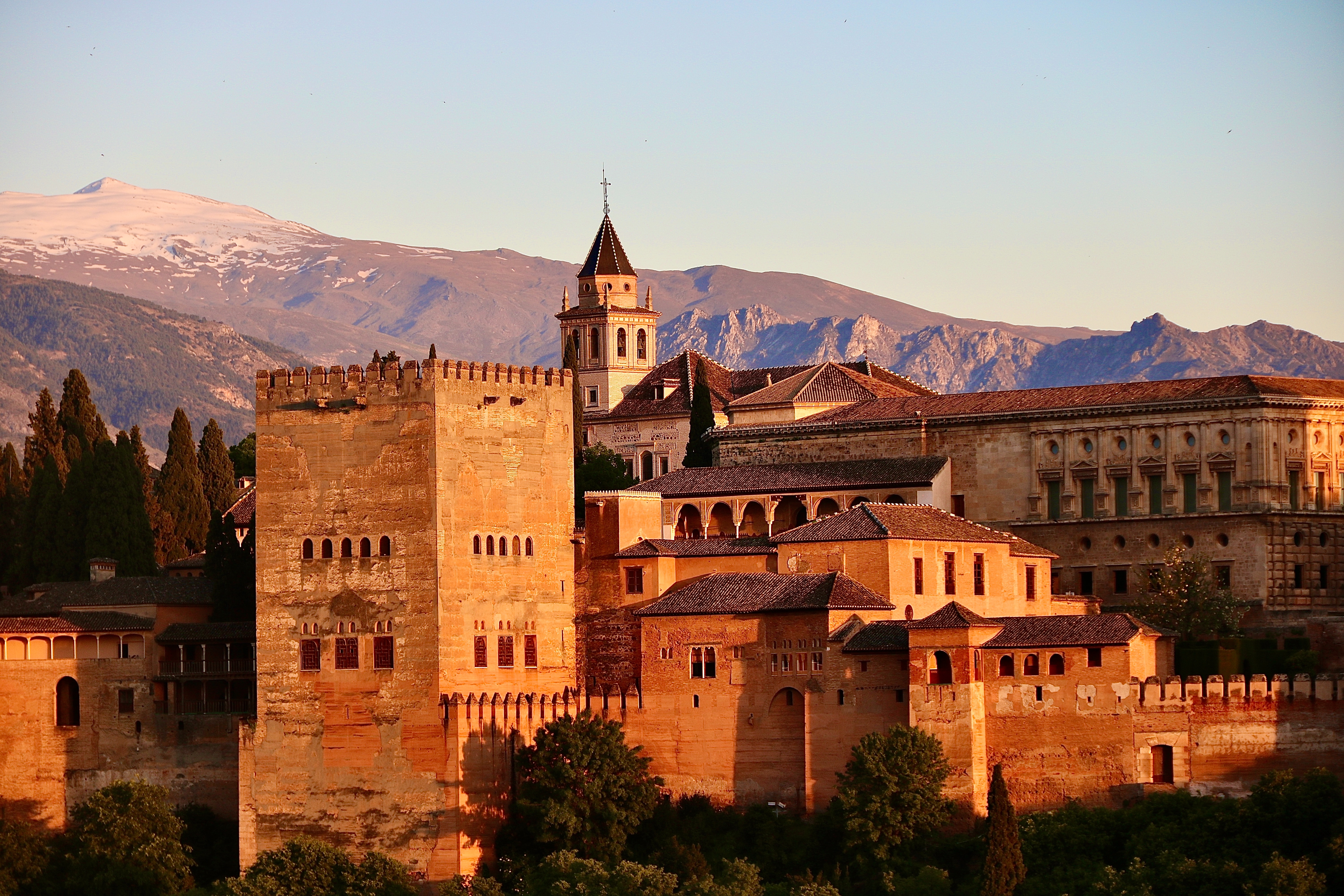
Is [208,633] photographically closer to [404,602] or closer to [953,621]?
[404,602]

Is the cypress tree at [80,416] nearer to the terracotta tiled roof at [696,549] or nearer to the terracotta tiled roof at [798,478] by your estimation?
the terracotta tiled roof at [798,478]

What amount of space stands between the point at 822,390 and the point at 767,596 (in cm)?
2303

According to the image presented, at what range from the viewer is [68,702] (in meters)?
71.1

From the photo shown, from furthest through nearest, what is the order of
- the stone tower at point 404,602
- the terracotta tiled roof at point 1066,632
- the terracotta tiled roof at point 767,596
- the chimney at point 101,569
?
the chimney at point 101,569
the stone tower at point 404,602
the terracotta tiled roof at point 767,596
the terracotta tiled roof at point 1066,632

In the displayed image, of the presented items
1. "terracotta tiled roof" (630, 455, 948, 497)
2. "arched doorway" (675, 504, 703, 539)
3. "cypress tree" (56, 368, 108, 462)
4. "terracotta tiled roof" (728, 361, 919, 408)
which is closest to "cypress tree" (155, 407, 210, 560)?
"cypress tree" (56, 368, 108, 462)

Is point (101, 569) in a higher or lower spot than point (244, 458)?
lower

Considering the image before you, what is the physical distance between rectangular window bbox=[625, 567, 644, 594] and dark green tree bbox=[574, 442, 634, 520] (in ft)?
31.6

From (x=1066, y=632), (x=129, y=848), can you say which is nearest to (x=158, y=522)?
(x=129, y=848)

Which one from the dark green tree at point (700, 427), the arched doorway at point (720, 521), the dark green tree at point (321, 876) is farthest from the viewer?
the dark green tree at point (700, 427)

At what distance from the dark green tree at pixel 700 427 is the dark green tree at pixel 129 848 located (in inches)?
995

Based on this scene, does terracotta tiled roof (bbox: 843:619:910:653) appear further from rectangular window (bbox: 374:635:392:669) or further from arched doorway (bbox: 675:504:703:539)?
arched doorway (bbox: 675:504:703:539)

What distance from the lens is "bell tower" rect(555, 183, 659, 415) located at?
107875mm

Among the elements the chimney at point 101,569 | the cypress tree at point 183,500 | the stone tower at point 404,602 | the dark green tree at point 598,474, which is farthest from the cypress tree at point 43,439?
the stone tower at point 404,602

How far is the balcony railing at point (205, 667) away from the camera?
7100 centimetres
